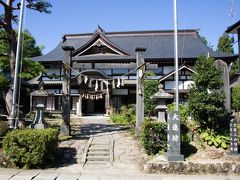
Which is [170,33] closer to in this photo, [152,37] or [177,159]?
[152,37]

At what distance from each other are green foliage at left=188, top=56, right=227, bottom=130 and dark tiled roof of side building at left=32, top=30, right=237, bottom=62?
723 inches

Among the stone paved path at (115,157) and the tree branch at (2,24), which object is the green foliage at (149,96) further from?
the tree branch at (2,24)

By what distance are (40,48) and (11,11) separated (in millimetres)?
28887

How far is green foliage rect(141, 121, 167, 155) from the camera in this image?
1184 centimetres

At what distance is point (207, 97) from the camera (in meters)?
12.0

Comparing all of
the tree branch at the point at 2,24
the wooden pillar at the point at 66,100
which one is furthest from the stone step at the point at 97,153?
the tree branch at the point at 2,24

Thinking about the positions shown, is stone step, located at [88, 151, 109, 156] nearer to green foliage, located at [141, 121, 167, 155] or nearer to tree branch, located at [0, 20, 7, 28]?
green foliage, located at [141, 121, 167, 155]

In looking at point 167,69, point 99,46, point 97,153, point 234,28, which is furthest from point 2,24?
point 234,28

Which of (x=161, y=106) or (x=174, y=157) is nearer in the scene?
(x=174, y=157)

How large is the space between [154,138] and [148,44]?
25810 millimetres

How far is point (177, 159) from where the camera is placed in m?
10.9

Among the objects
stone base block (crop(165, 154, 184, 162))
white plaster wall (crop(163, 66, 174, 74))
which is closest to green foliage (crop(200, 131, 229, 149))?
stone base block (crop(165, 154, 184, 162))

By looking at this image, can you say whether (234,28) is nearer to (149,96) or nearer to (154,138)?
(149,96)

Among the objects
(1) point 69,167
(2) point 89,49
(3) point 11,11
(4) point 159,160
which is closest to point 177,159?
(4) point 159,160
